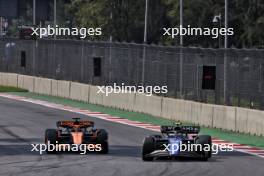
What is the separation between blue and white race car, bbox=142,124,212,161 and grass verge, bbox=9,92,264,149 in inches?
199

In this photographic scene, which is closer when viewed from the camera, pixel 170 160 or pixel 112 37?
pixel 170 160

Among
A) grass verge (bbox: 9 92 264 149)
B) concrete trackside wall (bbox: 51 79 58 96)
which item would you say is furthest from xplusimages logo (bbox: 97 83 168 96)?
concrete trackside wall (bbox: 51 79 58 96)

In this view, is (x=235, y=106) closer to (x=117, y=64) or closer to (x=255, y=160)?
(x=255, y=160)

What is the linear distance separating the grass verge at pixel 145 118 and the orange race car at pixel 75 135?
5.12m

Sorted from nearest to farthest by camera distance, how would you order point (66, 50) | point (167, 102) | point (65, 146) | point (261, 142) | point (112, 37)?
point (65, 146), point (261, 142), point (167, 102), point (66, 50), point (112, 37)

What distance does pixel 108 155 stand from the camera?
22.3 m

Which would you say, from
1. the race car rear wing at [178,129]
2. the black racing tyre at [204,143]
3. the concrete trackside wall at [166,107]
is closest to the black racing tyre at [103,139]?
the race car rear wing at [178,129]

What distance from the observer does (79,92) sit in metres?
44.0

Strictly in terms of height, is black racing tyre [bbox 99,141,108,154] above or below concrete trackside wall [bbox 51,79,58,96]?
below

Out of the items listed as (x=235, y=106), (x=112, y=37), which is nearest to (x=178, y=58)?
(x=235, y=106)

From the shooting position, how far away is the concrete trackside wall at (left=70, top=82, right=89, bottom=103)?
43.2 meters

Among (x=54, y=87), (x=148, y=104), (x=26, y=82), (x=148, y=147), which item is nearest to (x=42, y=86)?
(x=54, y=87)

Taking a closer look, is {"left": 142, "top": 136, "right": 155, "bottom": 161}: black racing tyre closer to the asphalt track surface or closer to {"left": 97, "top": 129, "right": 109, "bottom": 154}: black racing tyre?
the asphalt track surface

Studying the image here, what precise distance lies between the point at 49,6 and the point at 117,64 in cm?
7285
